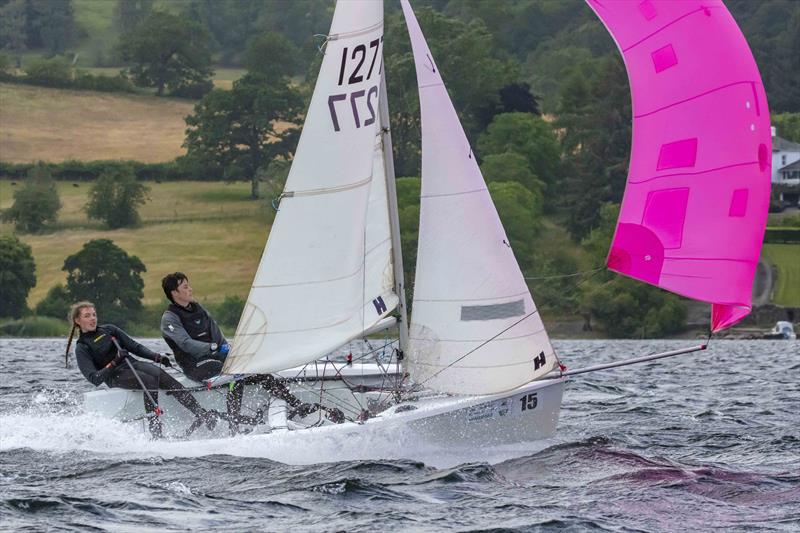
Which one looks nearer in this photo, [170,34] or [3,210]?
[3,210]

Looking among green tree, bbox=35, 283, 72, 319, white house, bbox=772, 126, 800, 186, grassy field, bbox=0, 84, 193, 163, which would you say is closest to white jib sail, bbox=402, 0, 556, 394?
green tree, bbox=35, 283, 72, 319

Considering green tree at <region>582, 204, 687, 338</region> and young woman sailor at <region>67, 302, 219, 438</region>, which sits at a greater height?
young woman sailor at <region>67, 302, 219, 438</region>

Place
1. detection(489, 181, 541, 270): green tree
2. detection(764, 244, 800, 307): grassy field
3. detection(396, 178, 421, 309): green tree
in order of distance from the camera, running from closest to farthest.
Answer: detection(396, 178, 421, 309): green tree
detection(764, 244, 800, 307): grassy field
detection(489, 181, 541, 270): green tree

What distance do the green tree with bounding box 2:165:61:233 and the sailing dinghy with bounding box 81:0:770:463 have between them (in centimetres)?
7800

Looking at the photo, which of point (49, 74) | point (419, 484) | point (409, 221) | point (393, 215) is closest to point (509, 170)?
point (409, 221)

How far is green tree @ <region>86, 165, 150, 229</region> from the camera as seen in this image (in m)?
92.2

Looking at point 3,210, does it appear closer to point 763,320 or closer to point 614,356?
point 763,320

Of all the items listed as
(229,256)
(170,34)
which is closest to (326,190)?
(229,256)

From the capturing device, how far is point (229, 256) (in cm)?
8588

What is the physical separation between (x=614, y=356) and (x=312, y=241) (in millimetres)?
27512

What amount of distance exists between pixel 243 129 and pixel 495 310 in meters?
91.2

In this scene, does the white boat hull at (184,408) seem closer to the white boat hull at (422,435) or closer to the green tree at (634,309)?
the white boat hull at (422,435)

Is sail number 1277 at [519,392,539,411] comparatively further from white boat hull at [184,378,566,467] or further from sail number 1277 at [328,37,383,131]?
sail number 1277 at [328,37,383,131]

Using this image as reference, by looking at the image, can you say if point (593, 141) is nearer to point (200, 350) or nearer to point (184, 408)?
point (184, 408)
